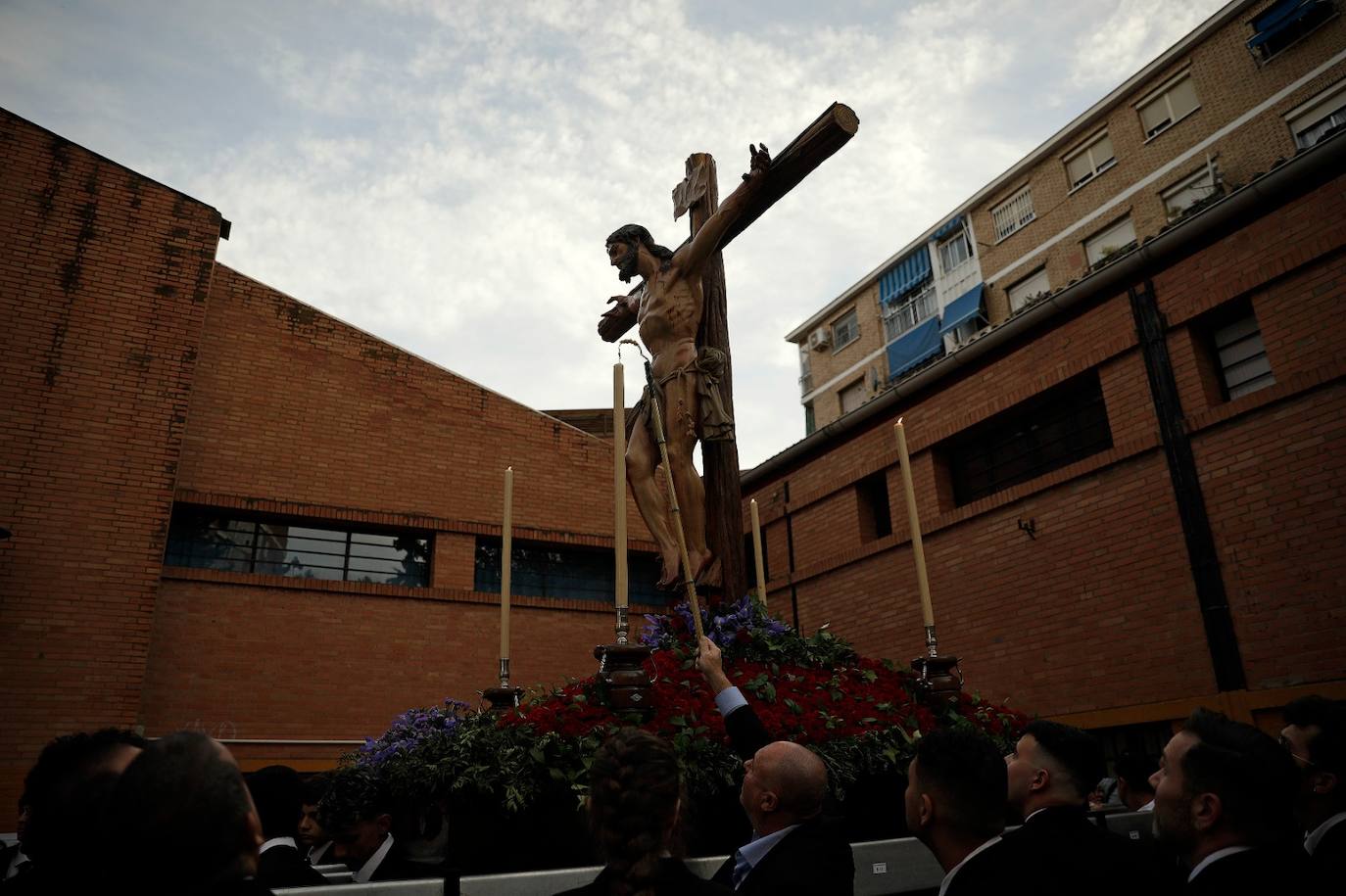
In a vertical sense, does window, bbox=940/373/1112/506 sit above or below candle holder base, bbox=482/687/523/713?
above

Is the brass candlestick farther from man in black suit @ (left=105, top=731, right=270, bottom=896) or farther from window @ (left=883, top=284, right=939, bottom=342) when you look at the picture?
window @ (left=883, top=284, right=939, bottom=342)

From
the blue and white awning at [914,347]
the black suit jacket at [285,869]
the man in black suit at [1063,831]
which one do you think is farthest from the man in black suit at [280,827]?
the blue and white awning at [914,347]

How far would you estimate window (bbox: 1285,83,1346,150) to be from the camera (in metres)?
19.1

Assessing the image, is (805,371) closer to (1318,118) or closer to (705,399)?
(1318,118)

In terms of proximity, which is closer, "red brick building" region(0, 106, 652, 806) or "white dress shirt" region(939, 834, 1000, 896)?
"white dress shirt" region(939, 834, 1000, 896)

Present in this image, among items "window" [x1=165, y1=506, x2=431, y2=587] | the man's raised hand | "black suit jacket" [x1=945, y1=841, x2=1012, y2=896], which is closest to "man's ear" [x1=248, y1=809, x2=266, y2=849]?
"black suit jacket" [x1=945, y1=841, x2=1012, y2=896]

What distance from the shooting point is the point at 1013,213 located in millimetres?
27234

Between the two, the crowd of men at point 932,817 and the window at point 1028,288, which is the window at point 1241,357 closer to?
the crowd of men at point 932,817

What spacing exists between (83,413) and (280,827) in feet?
31.5

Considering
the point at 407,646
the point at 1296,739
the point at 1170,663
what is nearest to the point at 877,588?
the point at 1170,663

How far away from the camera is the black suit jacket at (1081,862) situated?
224 cm

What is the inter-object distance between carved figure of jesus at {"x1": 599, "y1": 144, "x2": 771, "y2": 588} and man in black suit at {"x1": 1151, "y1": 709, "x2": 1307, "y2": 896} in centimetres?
282

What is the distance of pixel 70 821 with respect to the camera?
1704 mm

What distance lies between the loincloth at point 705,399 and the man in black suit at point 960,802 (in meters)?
3.00
